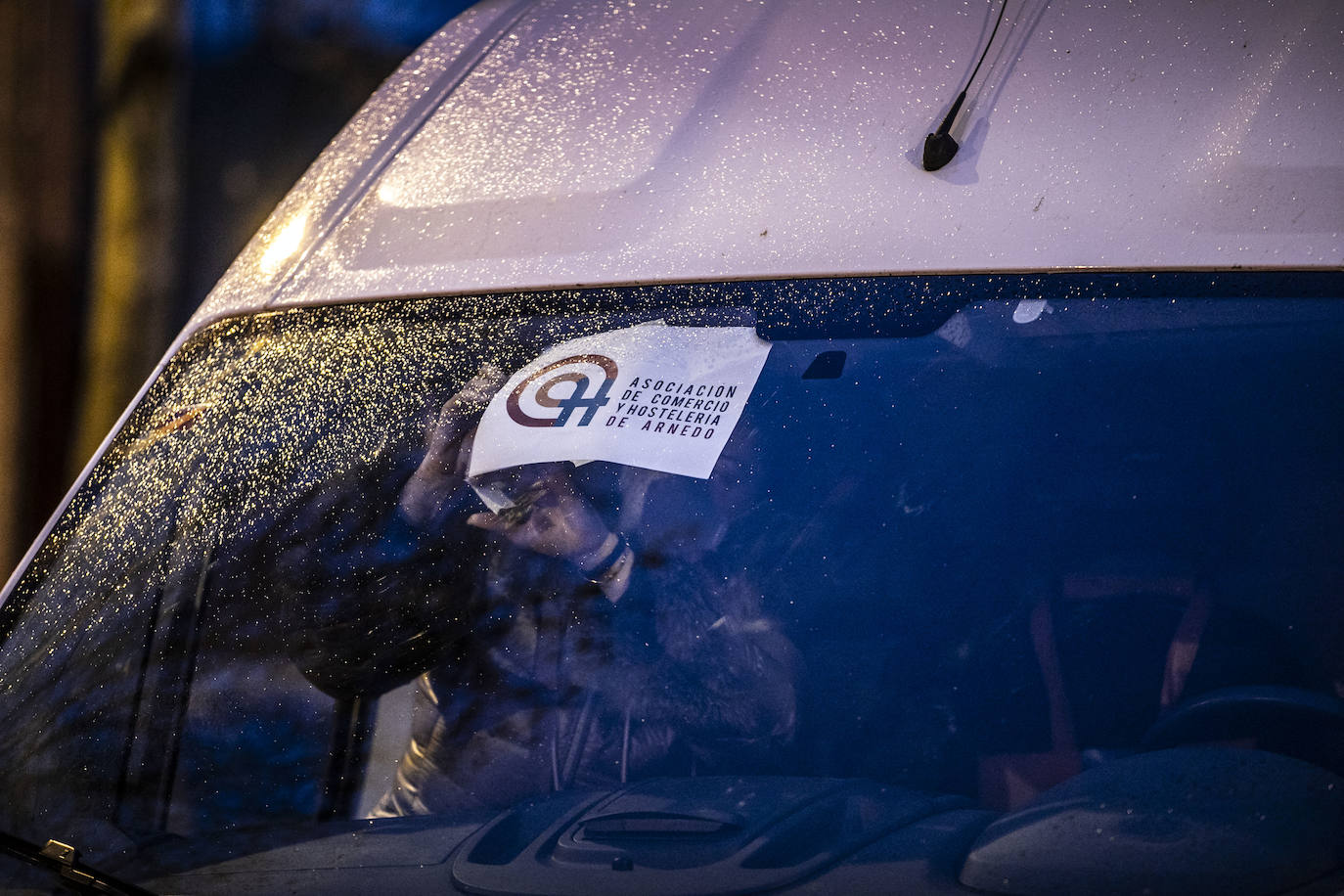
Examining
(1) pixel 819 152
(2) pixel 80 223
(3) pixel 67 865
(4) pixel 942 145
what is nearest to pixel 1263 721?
(4) pixel 942 145

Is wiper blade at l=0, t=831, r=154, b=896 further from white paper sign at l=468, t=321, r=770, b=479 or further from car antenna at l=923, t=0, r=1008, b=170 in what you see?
car antenna at l=923, t=0, r=1008, b=170

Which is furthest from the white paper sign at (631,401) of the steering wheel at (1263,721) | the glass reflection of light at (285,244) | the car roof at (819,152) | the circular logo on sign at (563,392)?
the steering wheel at (1263,721)

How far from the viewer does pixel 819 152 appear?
5.57ft

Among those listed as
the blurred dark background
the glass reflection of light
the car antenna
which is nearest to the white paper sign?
the car antenna

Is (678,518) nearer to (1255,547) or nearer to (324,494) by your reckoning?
(324,494)

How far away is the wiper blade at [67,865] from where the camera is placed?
4.32ft

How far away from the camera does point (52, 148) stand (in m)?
5.41

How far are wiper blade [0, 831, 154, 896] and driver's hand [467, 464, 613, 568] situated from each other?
604 mm

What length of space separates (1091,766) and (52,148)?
5.59 meters

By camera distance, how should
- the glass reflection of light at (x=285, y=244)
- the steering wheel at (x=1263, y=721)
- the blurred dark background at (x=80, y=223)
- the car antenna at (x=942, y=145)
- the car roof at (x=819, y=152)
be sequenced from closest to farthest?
the steering wheel at (x=1263, y=721) → the car roof at (x=819, y=152) → the car antenna at (x=942, y=145) → the glass reflection of light at (x=285, y=244) → the blurred dark background at (x=80, y=223)

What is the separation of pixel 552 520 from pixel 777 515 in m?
0.31

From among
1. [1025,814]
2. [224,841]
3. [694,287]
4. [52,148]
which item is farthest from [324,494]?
[52,148]

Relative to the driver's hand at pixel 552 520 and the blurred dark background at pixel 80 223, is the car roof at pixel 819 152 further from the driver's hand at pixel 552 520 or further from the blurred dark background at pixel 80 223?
the blurred dark background at pixel 80 223

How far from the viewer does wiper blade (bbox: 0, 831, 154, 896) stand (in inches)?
51.8
